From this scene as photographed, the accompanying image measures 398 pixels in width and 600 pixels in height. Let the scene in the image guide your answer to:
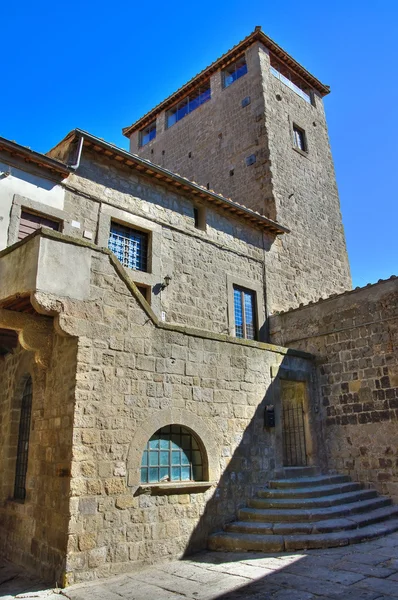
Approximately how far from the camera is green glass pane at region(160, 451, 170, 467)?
6762mm

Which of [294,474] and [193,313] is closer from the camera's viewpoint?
[294,474]

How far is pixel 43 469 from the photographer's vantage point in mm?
6359

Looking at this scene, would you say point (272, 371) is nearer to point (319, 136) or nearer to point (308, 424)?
point (308, 424)

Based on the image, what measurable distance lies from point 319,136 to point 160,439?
15252 millimetres

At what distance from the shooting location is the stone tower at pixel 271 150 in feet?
48.9

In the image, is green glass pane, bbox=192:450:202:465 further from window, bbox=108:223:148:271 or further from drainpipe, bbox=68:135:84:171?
drainpipe, bbox=68:135:84:171

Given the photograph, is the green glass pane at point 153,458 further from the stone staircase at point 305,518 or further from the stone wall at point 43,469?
the stone staircase at point 305,518

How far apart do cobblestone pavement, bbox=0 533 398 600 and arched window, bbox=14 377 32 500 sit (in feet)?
4.39

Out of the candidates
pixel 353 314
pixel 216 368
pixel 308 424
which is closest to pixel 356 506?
pixel 308 424

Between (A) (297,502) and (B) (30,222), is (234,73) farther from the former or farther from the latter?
(A) (297,502)

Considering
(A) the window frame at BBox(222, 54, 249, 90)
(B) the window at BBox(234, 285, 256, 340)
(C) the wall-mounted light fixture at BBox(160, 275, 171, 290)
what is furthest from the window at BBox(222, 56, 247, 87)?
(C) the wall-mounted light fixture at BBox(160, 275, 171, 290)

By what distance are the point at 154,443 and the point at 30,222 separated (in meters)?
4.91

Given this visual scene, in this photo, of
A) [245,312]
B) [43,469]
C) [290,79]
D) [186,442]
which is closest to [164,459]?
[186,442]

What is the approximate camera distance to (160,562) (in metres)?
6.17
